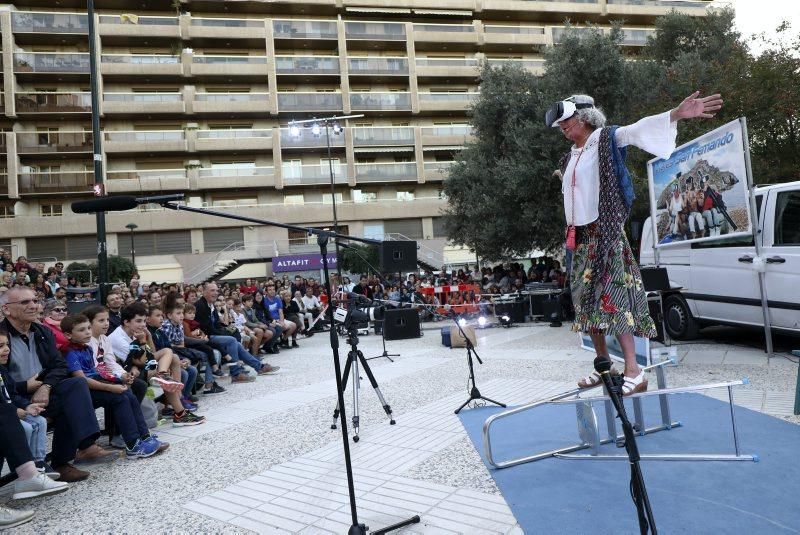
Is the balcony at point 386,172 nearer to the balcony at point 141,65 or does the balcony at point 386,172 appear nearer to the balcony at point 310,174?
the balcony at point 310,174

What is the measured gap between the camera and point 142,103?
32.4m

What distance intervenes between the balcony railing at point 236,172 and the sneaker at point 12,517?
31621 mm

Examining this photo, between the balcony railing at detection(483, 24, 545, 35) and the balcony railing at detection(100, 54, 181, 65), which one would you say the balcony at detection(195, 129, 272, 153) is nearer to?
the balcony railing at detection(100, 54, 181, 65)

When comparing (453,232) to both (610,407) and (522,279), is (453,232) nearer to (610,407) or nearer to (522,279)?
(522,279)

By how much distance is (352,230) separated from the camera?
34.4 metres

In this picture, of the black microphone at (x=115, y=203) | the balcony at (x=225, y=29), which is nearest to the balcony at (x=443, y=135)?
the balcony at (x=225, y=29)

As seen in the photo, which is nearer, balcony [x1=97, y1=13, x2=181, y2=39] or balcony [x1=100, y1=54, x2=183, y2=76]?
balcony [x1=100, y1=54, x2=183, y2=76]

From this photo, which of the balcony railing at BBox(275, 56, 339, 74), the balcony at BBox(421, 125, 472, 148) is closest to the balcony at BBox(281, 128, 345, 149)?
the balcony railing at BBox(275, 56, 339, 74)

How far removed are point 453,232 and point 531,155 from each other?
6.16 m

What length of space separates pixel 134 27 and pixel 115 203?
3707cm

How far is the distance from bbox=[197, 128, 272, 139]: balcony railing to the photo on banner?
3005 cm

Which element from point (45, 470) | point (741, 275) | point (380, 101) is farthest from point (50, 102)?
point (741, 275)

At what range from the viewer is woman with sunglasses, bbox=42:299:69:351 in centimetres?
464

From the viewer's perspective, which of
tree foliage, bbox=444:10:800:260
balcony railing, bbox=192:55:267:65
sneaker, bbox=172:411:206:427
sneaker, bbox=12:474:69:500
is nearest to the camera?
sneaker, bbox=12:474:69:500
